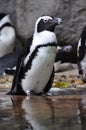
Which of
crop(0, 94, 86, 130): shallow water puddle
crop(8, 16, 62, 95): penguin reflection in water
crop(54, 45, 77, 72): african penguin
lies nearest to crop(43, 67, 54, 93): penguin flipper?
crop(8, 16, 62, 95): penguin reflection in water

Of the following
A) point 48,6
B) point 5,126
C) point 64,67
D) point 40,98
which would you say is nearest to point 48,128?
point 5,126

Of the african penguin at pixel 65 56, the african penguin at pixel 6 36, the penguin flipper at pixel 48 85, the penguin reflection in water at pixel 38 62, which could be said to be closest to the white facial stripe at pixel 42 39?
the penguin reflection in water at pixel 38 62

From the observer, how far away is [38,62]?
17.9 ft

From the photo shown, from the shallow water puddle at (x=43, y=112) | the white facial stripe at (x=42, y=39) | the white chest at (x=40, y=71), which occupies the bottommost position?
the shallow water puddle at (x=43, y=112)

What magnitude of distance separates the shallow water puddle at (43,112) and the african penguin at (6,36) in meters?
4.61

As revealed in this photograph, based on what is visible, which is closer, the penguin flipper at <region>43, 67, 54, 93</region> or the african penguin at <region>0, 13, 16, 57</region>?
the penguin flipper at <region>43, 67, 54, 93</region>

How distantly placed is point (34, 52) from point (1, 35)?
478 centimetres

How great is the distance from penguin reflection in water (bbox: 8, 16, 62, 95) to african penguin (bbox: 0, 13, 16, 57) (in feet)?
14.1

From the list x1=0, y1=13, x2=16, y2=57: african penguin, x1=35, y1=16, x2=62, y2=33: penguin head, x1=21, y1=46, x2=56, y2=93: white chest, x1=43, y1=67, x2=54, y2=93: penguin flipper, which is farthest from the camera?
x1=0, y1=13, x2=16, y2=57: african penguin

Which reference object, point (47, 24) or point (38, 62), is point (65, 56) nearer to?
point (47, 24)

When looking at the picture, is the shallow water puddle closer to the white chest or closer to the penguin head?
the white chest

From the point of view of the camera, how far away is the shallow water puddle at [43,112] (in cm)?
377

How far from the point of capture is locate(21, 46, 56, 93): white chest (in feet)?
17.7

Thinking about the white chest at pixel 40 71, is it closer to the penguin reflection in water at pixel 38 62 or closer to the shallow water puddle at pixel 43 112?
the penguin reflection in water at pixel 38 62
